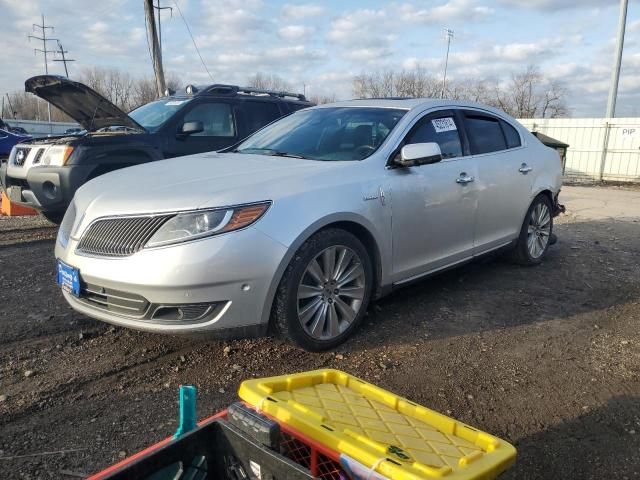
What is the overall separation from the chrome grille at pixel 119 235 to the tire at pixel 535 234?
3849 mm

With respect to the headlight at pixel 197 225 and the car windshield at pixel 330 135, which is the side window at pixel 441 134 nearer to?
the car windshield at pixel 330 135

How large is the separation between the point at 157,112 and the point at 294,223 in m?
4.66

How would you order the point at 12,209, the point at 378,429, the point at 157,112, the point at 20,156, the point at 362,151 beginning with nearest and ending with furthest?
the point at 378,429
the point at 362,151
the point at 20,156
the point at 157,112
the point at 12,209

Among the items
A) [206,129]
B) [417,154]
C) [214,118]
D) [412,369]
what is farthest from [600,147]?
[412,369]

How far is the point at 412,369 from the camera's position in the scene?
10.9ft

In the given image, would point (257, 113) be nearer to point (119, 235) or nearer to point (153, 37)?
point (119, 235)

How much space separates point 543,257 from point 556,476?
407 centimetres

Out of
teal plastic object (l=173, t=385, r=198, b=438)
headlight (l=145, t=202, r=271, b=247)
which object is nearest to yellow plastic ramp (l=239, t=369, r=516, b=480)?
teal plastic object (l=173, t=385, r=198, b=438)

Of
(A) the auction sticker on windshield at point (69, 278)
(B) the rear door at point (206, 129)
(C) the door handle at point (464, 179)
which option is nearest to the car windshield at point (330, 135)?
(C) the door handle at point (464, 179)

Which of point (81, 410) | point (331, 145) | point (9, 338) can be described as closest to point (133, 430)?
point (81, 410)

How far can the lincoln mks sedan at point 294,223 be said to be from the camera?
296 cm

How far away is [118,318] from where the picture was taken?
122 inches

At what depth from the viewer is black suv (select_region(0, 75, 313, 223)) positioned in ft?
19.0

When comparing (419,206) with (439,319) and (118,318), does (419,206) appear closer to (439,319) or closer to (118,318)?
(439,319)
